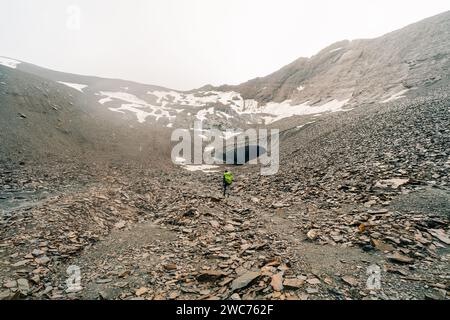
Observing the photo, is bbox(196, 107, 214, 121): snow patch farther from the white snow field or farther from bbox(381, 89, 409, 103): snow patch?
bbox(381, 89, 409, 103): snow patch

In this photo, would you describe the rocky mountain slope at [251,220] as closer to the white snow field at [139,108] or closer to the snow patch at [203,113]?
the white snow field at [139,108]

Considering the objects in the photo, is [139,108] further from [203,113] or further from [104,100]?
[203,113]

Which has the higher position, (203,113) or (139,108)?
(139,108)

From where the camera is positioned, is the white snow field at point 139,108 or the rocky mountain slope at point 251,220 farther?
the white snow field at point 139,108

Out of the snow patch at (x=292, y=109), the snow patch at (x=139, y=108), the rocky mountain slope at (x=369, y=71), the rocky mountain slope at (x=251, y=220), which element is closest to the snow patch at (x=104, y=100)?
the snow patch at (x=139, y=108)

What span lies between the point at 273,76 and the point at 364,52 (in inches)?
1080

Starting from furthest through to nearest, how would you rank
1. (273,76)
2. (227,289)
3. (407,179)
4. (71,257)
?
1. (273,76)
2. (407,179)
3. (71,257)
4. (227,289)

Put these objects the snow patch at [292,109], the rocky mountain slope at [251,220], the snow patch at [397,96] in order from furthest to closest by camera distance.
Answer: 1. the snow patch at [292,109]
2. the snow patch at [397,96]
3. the rocky mountain slope at [251,220]

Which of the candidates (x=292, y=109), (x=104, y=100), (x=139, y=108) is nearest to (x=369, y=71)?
(x=292, y=109)

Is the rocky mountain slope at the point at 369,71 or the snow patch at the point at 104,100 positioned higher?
the rocky mountain slope at the point at 369,71

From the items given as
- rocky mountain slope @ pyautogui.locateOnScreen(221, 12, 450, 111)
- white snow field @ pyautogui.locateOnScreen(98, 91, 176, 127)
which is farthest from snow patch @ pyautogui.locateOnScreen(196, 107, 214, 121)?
rocky mountain slope @ pyautogui.locateOnScreen(221, 12, 450, 111)

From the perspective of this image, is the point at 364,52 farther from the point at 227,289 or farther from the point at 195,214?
the point at 227,289
